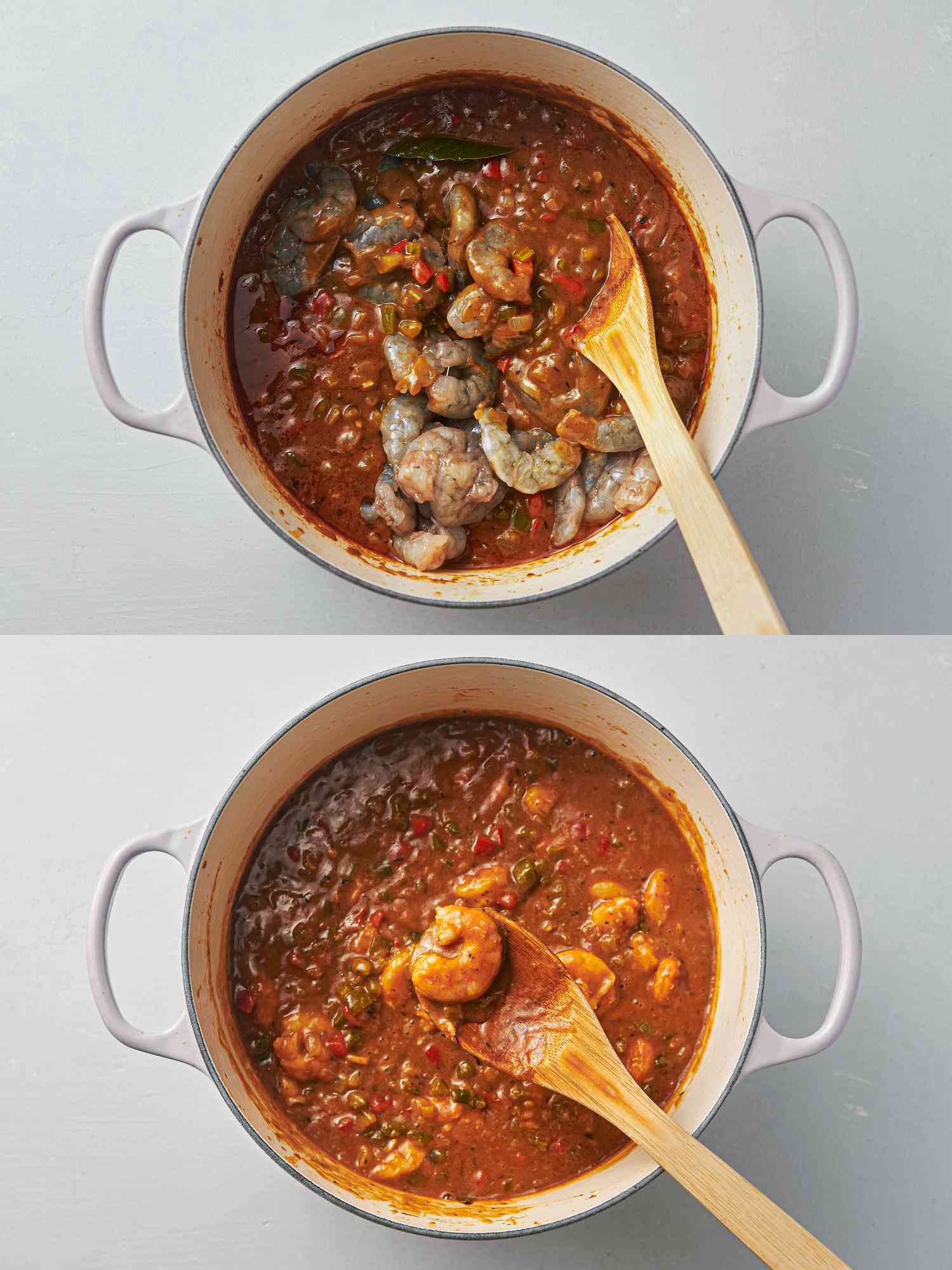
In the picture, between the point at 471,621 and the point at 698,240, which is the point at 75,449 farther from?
the point at 698,240

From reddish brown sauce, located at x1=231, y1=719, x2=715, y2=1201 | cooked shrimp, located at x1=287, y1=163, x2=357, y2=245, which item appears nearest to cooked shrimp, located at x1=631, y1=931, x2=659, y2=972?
reddish brown sauce, located at x1=231, y1=719, x2=715, y2=1201

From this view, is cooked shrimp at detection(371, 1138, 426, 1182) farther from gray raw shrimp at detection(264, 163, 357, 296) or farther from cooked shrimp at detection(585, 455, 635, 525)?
gray raw shrimp at detection(264, 163, 357, 296)

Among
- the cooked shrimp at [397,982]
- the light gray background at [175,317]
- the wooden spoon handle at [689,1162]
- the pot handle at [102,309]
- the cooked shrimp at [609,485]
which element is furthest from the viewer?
the light gray background at [175,317]

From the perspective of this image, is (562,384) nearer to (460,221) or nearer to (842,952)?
(460,221)

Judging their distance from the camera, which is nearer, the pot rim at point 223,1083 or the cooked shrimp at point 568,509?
the pot rim at point 223,1083

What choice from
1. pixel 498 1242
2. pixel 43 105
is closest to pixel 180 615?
pixel 43 105

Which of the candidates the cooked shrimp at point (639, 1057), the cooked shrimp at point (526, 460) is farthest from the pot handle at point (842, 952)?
the cooked shrimp at point (526, 460)

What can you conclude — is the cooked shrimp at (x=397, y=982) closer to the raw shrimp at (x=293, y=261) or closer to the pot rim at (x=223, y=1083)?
the pot rim at (x=223, y=1083)
